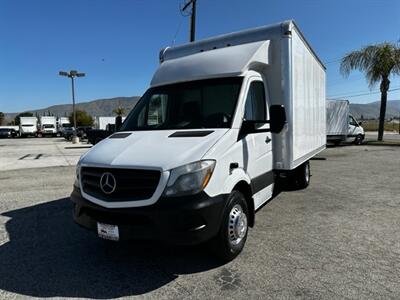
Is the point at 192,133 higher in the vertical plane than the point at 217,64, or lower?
lower

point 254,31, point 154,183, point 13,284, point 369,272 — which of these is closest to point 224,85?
point 254,31

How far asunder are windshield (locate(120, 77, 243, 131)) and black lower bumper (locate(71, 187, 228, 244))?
48.0 inches

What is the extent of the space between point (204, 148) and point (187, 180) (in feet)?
1.44

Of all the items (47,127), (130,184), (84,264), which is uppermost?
(47,127)

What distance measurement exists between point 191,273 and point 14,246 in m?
2.70

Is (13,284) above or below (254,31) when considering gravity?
below

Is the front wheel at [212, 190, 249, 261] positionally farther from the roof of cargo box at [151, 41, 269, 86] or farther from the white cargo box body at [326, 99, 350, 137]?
the white cargo box body at [326, 99, 350, 137]

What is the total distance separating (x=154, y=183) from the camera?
12.1 feet

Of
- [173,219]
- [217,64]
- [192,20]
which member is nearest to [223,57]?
[217,64]

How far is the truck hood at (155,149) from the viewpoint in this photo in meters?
3.73

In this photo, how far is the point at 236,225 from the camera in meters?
4.24

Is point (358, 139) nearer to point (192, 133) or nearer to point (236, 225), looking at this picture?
point (236, 225)

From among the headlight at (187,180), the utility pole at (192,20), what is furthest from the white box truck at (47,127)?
the headlight at (187,180)

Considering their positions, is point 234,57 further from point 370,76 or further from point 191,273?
point 370,76
